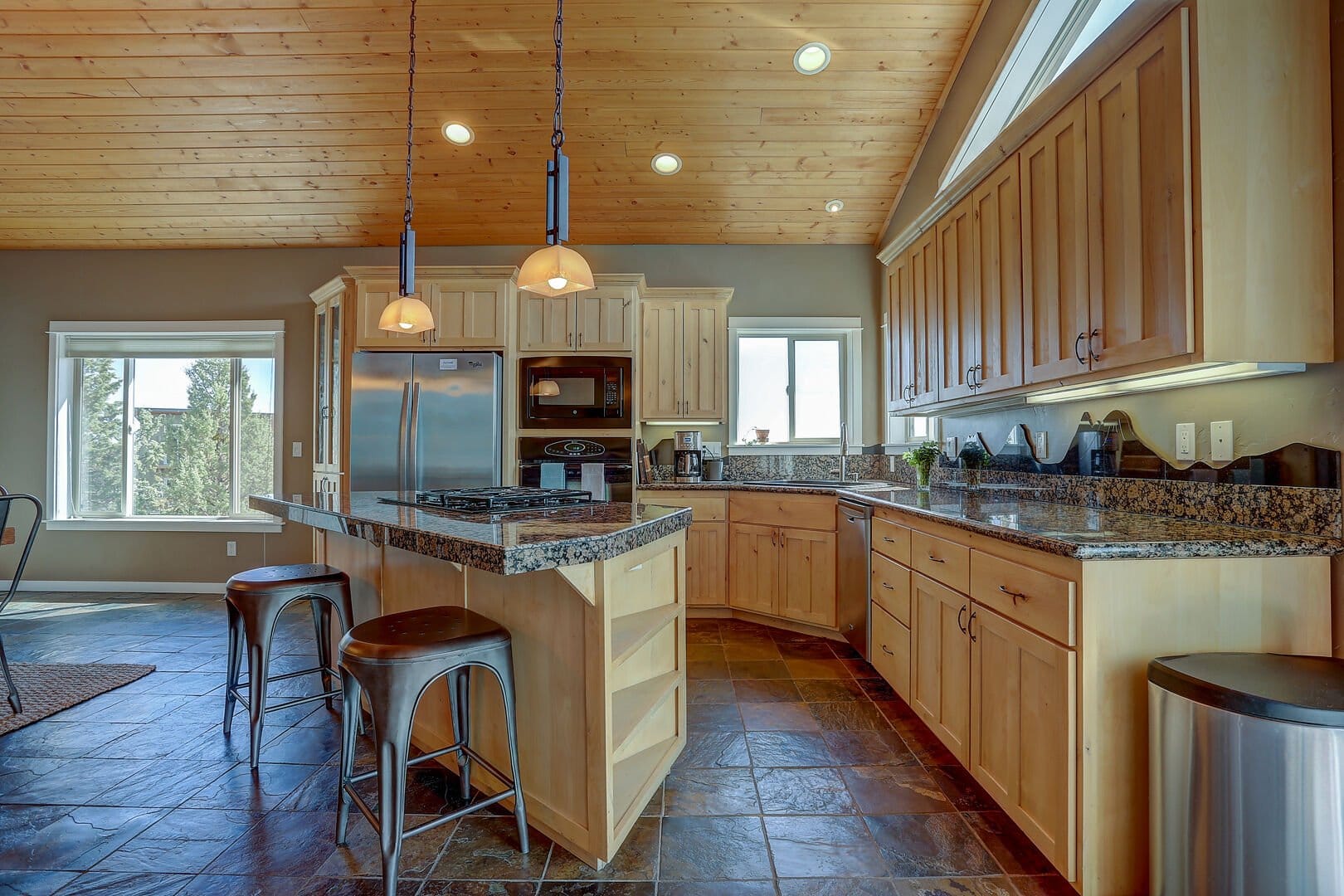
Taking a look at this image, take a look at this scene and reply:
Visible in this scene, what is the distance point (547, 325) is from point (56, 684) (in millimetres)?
3030

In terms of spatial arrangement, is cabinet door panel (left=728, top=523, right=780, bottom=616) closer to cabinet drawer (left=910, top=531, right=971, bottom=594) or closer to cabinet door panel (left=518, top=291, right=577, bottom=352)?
cabinet drawer (left=910, top=531, right=971, bottom=594)

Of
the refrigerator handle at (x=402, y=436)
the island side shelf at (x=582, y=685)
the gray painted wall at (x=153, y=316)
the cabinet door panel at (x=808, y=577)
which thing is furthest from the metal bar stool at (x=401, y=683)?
the gray painted wall at (x=153, y=316)

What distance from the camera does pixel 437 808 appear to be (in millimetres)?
1873

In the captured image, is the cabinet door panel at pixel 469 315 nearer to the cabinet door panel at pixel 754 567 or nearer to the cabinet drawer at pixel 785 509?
the cabinet drawer at pixel 785 509

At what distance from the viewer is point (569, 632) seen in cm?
158

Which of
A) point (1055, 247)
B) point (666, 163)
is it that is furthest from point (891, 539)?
point (666, 163)

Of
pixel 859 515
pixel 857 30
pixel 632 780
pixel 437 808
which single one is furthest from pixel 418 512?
pixel 857 30

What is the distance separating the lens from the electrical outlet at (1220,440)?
5.66ft

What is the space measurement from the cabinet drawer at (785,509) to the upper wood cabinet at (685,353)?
0.71 m

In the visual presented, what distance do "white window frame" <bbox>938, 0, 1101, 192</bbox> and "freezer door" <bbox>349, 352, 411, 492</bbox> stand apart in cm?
332

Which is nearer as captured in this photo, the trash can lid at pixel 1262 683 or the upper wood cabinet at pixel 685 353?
the trash can lid at pixel 1262 683

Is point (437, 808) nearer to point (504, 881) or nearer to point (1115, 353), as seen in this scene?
point (504, 881)

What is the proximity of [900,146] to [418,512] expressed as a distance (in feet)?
11.6

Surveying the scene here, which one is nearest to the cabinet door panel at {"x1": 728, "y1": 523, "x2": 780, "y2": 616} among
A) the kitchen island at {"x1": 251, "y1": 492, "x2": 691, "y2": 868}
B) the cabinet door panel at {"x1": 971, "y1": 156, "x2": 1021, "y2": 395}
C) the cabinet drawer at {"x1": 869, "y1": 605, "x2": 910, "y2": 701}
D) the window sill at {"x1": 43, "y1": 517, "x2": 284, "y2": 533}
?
the cabinet drawer at {"x1": 869, "y1": 605, "x2": 910, "y2": 701}
